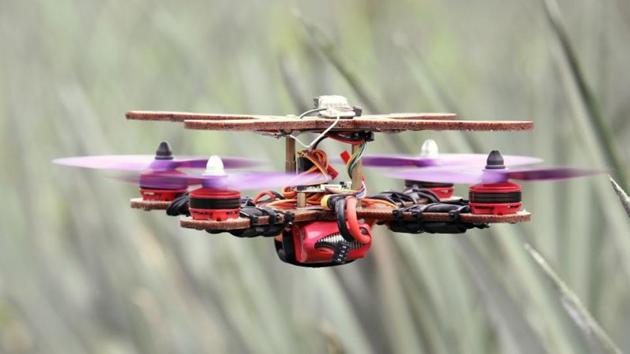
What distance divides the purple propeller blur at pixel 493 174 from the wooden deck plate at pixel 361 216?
0.07 feet

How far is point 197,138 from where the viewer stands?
1515 mm

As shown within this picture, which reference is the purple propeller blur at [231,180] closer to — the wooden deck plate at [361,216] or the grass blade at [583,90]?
the wooden deck plate at [361,216]

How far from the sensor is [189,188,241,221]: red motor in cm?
59

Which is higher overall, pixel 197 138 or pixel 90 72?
pixel 90 72

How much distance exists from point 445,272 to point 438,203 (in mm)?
244

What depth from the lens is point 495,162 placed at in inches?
24.9

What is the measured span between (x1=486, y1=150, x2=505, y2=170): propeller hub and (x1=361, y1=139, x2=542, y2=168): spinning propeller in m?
0.07

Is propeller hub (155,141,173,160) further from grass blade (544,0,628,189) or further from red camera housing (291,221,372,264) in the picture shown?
grass blade (544,0,628,189)

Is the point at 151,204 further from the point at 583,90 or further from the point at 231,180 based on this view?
the point at 583,90

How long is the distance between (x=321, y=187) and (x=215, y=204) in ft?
0.35

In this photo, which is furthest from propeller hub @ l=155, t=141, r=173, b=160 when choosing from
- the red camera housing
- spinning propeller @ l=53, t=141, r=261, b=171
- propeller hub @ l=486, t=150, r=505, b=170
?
propeller hub @ l=486, t=150, r=505, b=170

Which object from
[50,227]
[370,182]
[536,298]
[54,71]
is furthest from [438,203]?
[54,71]

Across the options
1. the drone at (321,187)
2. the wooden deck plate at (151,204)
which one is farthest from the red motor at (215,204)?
the wooden deck plate at (151,204)

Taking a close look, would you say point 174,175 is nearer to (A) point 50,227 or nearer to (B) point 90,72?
(A) point 50,227
